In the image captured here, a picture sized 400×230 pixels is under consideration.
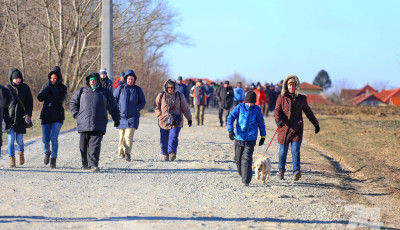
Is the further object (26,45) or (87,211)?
(26,45)

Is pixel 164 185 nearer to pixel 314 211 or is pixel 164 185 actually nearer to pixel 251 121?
pixel 251 121

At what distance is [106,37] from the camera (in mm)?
17078

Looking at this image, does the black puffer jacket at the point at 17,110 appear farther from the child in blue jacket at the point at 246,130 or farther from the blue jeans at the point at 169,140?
the child in blue jacket at the point at 246,130

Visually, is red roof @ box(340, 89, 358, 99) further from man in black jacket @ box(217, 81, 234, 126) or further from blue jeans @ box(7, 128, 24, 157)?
blue jeans @ box(7, 128, 24, 157)

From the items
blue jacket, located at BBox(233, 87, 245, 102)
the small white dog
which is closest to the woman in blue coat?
the small white dog

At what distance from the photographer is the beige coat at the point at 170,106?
41.2 feet

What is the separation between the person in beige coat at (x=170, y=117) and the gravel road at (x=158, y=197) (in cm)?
32

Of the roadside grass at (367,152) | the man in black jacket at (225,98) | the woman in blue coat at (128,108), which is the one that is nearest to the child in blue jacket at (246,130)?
the roadside grass at (367,152)

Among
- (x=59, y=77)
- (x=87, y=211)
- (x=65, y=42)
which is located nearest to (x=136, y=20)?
(x=65, y=42)

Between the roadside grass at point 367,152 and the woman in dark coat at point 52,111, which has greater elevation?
the woman in dark coat at point 52,111

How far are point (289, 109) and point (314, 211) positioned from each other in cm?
280

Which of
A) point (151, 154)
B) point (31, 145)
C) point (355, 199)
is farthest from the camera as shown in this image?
point (31, 145)

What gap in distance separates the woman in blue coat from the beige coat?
0.41m

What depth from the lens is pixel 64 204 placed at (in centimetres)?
783
